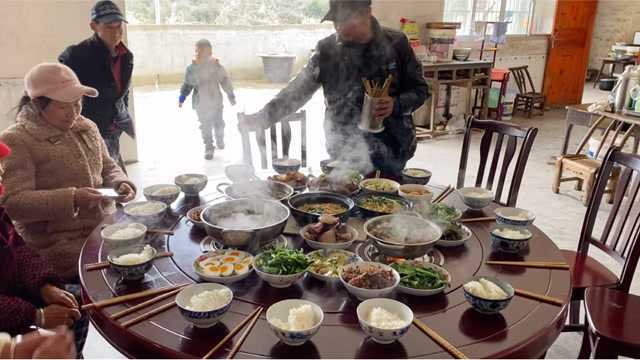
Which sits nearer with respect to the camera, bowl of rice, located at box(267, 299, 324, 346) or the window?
bowl of rice, located at box(267, 299, 324, 346)

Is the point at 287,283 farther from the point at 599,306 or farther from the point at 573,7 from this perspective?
the point at 573,7

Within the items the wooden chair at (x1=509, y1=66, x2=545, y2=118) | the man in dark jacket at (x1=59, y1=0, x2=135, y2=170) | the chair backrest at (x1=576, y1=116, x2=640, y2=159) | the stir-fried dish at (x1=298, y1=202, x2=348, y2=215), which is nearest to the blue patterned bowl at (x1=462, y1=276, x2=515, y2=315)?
the stir-fried dish at (x1=298, y1=202, x2=348, y2=215)

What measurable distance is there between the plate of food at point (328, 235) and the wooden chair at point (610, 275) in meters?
1.06

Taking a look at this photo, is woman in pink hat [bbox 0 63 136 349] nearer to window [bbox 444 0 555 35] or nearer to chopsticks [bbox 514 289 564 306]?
chopsticks [bbox 514 289 564 306]

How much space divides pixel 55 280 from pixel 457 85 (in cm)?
706

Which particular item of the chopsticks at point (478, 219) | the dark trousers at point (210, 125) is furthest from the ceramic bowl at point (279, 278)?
the dark trousers at point (210, 125)

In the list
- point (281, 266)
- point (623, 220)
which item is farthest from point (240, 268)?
point (623, 220)

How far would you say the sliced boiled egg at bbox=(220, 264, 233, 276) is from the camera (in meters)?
1.69

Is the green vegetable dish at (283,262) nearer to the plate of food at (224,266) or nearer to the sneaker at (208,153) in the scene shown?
the plate of food at (224,266)

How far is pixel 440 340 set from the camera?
1.39 m

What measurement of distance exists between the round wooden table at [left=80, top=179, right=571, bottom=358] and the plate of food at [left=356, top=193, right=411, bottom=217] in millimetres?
408

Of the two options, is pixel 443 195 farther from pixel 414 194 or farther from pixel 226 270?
pixel 226 270

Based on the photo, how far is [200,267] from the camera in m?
1.71

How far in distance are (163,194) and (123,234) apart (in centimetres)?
44
